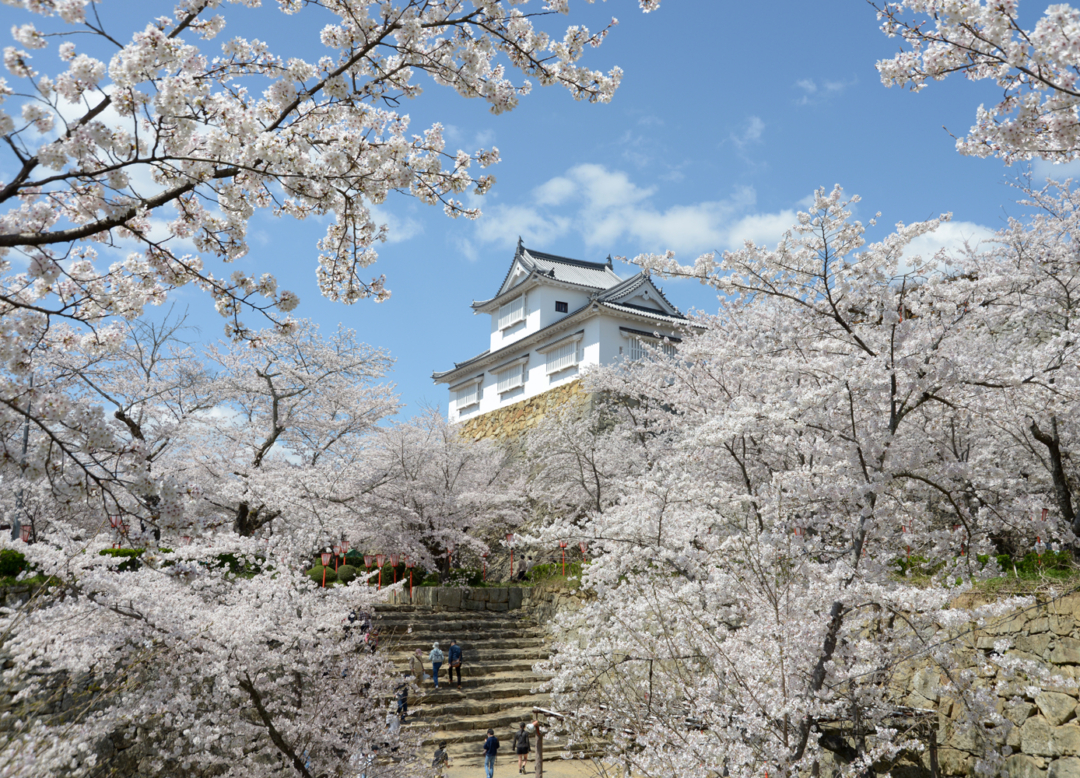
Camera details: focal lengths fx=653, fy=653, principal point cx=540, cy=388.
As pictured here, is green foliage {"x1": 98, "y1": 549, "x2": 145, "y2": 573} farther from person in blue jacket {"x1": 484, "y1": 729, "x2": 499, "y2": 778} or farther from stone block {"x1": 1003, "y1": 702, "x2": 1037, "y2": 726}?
stone block {"x1": 1003, "y1": 702, "x2": 1037, "y2": 726}

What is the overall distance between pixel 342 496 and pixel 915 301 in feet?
42.2

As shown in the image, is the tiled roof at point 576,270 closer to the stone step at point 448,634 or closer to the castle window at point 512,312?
the castle window at point 512,312

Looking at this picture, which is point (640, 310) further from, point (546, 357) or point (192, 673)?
point (192, 673)

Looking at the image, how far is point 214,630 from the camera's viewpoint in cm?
706

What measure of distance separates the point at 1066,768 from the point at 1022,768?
1.35 feet


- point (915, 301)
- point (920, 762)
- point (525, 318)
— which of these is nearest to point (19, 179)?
point (915, 301)

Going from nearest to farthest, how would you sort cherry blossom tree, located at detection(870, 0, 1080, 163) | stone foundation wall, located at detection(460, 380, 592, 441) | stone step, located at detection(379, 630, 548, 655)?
cherry blossom tree, located at detection(870, 0, 1080, 163)
stone step, located at detection(379, 630, 548, 655)
stone foundation wall, located at detection(460, 380, 592, 441)

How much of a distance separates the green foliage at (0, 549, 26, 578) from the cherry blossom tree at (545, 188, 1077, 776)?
8.11 m

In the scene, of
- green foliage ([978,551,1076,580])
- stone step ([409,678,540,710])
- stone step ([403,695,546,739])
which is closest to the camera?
green foliage ([978,551,1076,580])

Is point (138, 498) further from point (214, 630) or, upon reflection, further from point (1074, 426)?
point (1074, 426)

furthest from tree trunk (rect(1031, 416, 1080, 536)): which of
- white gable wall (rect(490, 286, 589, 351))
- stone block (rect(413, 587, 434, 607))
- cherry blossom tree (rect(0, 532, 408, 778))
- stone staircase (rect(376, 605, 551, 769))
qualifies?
white gable wall (rect(490, 286, 589, 351))

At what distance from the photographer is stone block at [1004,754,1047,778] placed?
6.90 meters

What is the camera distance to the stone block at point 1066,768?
21.7ft

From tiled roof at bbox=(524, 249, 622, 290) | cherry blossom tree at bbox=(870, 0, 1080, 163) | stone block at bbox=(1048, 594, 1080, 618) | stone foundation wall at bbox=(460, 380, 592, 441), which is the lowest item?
stone block at bbox=(1048, 594, 1080, 618)
